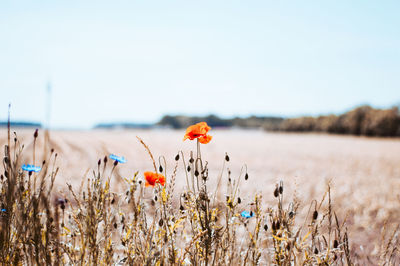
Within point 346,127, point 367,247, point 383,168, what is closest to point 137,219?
point 367,247

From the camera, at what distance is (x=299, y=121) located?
5206 centimetres

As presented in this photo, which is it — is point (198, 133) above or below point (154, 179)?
above

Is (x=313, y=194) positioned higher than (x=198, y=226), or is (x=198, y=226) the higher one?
(x=198, y=226)

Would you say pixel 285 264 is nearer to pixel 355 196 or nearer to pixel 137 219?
pixel 137 219

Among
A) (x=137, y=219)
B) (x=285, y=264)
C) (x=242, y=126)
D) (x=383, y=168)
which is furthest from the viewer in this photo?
(x=242, y=126)

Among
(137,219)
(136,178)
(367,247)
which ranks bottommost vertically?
(367,247)

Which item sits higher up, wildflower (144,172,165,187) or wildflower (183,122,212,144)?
wildflower (183,122,212,144)

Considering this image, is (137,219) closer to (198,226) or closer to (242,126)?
(198,226)

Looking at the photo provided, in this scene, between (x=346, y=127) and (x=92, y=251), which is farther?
(x=346, y=127)

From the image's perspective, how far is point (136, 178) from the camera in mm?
1626

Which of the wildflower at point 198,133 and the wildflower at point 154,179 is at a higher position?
the wildflower at point 198,133

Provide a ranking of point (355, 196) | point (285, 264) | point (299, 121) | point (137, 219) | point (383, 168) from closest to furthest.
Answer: point (285, 264)
point (137, 219)
point (355, 196)
point (383, 168)
point (299, 121)

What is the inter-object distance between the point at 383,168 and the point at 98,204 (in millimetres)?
9945

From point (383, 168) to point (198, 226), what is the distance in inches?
377
